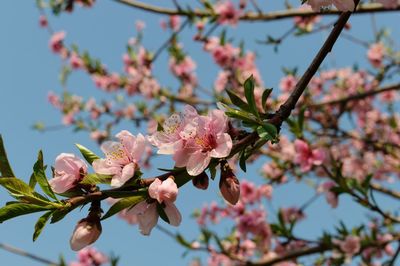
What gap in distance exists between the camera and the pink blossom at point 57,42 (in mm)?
8305

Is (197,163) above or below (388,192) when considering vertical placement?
below

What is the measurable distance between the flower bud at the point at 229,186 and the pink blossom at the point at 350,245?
256 centimetres

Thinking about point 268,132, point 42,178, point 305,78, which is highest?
point 305,78

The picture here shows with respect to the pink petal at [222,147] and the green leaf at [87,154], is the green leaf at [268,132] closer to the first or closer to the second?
the pink petal at [222,147]

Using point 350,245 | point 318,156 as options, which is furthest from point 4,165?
point 350,245

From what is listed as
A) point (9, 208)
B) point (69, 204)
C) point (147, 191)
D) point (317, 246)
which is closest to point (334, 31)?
point (147, 191)

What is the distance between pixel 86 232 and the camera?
1.21 meters

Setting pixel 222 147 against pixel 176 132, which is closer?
pixel 222 147

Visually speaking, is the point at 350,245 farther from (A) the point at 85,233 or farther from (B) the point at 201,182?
(A) the point at 85,233

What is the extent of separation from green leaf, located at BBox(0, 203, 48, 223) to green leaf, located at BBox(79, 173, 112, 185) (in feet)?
0.41

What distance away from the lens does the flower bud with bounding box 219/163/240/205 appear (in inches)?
49.1

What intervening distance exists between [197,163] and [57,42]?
25.4 feet

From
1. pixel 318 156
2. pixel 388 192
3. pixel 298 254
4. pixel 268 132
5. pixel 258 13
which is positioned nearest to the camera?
pixel 268 132

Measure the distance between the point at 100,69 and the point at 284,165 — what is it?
11.8ft
